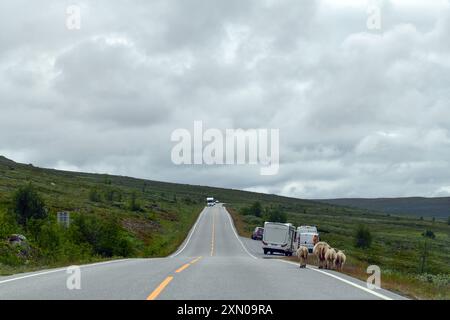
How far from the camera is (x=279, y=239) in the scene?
53.0 metres

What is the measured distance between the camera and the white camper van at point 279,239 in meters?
52.9

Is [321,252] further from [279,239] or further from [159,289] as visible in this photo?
[279,239]

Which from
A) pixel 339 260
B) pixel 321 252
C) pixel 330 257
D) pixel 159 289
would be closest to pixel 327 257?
pixel 330 257

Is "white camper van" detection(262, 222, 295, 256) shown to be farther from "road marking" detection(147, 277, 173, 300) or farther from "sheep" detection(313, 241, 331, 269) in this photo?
"road marking" detection(147, 277, 173, 300)

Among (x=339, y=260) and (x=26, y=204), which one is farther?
(x=26, y=204)

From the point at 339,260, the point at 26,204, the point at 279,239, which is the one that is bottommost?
the point at 279,239

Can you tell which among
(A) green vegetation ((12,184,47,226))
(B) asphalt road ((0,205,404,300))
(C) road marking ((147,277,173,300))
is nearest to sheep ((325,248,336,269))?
(B) asphalt road ((0,205,404,300))

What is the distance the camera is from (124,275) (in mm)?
16344

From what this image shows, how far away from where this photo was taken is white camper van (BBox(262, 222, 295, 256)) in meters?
52.9

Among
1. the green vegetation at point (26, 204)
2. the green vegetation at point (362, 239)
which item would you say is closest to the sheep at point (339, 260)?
A: the green vegetation at point (26, 204)

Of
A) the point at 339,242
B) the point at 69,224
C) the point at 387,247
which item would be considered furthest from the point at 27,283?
the point at 387,247

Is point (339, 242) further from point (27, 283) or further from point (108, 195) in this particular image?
point (27, 283)

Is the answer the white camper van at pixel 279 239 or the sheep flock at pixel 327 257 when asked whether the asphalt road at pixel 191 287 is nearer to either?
the sheep flock at pixel 327 257
